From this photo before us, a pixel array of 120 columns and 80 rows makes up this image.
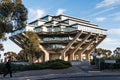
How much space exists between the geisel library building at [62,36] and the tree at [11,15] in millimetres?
60285

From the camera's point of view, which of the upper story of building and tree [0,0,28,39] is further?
the upper story of building

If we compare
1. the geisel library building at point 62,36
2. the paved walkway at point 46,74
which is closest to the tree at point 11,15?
the paved walkway at point 46,74

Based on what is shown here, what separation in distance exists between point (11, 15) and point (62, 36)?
224 feet

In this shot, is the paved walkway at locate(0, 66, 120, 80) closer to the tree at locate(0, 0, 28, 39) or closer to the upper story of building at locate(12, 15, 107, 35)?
the tree at locate(0, 0, 28, 39)

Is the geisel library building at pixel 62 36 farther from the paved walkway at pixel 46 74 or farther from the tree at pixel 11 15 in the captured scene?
the paved walkway at pixel 46 74

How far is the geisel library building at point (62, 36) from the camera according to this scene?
315 feet

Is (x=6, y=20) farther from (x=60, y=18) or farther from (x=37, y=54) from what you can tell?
(x=60, y=18)

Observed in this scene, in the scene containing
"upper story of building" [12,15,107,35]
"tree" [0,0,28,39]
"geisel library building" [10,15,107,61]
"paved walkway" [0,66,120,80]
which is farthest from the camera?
"upper story of building" [12,15,107,35]

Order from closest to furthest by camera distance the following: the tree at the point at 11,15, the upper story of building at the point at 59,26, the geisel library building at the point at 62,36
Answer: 1. the tree at the point at 11,15
2. the geisel library building at the point at 62,36
3. the upper story of building at the point at 59,26

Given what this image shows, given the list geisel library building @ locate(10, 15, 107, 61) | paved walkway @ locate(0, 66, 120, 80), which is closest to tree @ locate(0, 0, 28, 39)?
paved walkway @ locate(0, 66, 120, 80)

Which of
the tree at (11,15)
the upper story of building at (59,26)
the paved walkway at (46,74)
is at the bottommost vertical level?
the paved walkway at (46,74)

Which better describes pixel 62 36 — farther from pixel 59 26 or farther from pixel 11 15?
pixel 11 15

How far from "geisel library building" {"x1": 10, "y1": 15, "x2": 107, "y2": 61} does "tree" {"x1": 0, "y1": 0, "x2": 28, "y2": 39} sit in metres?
60.3

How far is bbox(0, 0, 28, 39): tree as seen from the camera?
102 feet
